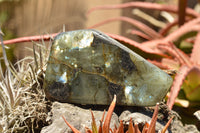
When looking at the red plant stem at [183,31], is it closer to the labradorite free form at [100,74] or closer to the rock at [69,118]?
the labradorite free form at [100,74]

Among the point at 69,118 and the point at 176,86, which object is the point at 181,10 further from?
the point at 69,118

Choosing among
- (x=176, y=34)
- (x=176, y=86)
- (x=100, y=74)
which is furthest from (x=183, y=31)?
(x=100, y=74)

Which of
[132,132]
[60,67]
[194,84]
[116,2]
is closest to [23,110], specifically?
[60,67]

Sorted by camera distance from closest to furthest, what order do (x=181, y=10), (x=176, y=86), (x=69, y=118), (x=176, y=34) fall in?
(x=69, y=118) → (x=176, y=86) → (x=176, y=34) → (x=181, y=10)

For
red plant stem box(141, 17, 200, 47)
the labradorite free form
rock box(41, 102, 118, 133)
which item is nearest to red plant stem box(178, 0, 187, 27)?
red plant stem box(141, 17, 200, 47)

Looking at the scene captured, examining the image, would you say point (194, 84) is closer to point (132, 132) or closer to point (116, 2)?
point (132, 132)
